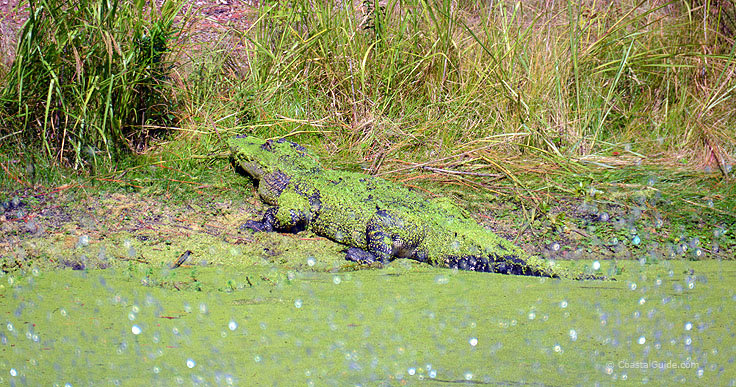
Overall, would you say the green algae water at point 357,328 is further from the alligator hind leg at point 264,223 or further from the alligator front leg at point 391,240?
the alligator hind leg at point 264,223

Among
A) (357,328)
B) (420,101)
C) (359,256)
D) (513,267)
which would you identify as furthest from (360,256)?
(420,101)

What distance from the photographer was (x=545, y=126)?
4.71 metres

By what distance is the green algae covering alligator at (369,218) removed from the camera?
3.22 meters

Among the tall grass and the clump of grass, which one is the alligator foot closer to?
the tall grass

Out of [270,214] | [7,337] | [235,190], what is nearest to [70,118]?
[235,190]

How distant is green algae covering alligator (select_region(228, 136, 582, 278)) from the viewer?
10.6ft

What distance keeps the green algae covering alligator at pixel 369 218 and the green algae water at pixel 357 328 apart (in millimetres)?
190

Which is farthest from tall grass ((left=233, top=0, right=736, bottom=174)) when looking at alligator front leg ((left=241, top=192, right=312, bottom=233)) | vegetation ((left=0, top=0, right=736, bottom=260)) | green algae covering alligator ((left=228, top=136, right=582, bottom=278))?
alligator front leg ((left=241, top=192, right=312, bottom=233))

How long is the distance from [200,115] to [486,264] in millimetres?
2694

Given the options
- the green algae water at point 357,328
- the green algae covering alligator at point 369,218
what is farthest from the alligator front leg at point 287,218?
the green algae water at point 357,328

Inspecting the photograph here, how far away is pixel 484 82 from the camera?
4.88m

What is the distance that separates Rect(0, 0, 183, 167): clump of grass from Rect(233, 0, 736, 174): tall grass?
99 centimetres

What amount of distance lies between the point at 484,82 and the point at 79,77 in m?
3.11

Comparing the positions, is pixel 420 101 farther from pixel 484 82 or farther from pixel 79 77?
pixel 79 77
